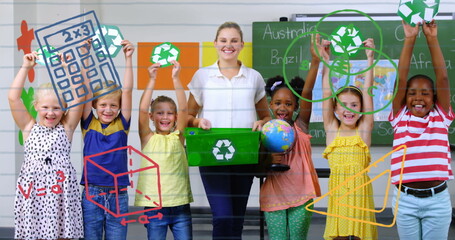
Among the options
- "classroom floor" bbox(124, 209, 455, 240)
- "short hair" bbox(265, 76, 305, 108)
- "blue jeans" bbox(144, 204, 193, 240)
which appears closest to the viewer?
"blue jeans" bbox(144, 204, 193, 240)

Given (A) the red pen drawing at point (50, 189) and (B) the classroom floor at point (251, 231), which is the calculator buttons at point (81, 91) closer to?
(A) the red pen drawing at point (50, 189)

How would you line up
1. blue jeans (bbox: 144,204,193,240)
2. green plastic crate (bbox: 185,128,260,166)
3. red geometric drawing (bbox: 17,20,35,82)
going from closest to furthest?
green plastic crate (bbox: 185,128,260,166), blue jeans (bbox: 144,204,193,240), red geometric drawing (bbox: 17,20,35,82)

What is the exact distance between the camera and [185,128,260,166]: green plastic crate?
2.13 m

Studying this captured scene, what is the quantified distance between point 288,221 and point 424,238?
1.58 ft

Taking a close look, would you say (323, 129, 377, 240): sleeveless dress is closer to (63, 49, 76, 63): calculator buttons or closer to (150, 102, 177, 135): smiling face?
(150, 102, 177, 135): smiling face

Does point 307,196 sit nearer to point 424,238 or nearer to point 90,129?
point 424,238

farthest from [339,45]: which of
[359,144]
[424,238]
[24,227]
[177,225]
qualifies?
[24,227]

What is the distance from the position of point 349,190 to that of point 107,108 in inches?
36.7

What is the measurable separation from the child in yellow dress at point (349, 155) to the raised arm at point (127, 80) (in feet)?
2.33

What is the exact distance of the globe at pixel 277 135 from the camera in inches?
86.7

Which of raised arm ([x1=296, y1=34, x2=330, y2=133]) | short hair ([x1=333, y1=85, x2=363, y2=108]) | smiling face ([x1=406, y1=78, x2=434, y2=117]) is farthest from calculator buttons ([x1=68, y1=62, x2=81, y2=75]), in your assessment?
smiling face ([x1=406, y1=78, x2=434, y2=117])

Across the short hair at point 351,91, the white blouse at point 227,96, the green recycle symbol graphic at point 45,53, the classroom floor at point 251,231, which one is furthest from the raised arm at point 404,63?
the classroom floor at point 251,231

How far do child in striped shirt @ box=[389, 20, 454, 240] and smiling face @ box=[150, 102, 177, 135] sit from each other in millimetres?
832

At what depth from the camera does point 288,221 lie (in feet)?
7.60
